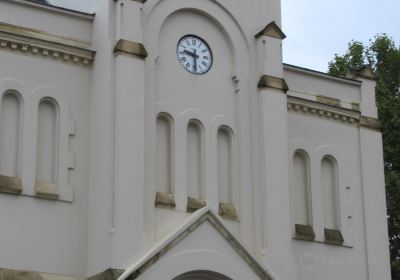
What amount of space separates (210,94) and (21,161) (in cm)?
559

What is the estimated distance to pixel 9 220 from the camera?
2348cm

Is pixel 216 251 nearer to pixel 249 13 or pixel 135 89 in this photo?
pixel 135 89

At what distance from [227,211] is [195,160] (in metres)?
1.60

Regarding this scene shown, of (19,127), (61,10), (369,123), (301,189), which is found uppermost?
(61,10)

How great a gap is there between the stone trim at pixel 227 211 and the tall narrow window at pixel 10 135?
538cm

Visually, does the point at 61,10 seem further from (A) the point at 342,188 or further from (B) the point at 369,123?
(B) the point at 369,123

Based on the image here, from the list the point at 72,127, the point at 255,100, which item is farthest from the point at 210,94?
the point at 72,127

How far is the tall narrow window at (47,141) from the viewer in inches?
966

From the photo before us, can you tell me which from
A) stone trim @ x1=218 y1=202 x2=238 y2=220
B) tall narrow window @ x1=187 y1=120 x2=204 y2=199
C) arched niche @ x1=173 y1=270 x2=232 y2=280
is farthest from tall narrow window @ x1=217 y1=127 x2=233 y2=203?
arched niche @ x1=173 y1=270 x2=232 y2=280

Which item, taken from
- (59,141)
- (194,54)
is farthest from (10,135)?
(194,54)

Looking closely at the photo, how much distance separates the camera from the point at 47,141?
2486 cm

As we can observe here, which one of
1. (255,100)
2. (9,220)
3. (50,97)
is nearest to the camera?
(9,220)

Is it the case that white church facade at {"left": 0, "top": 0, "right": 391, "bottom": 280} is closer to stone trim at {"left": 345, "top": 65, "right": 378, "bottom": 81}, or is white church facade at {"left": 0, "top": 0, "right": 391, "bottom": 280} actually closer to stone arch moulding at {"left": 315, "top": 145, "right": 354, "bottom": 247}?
stone arch moulding at {"left": 315, "top": 145, "right": 354, "bottom": 247}

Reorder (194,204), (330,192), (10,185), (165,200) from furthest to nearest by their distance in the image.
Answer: (330,192) → (194,204) → (165,200) → (10,185)
